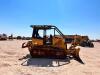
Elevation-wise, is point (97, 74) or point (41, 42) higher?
point (41, 42)

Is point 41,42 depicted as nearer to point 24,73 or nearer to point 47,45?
point 47,45

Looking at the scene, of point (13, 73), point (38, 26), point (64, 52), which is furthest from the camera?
point (38, 26)

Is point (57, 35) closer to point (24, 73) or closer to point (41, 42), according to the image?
point (41, 42)

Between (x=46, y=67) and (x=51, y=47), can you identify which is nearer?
(x=46, y=67)

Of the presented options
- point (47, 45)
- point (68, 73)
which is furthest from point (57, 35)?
point (68, 73)

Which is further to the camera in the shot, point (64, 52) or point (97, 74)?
point (64, 52)

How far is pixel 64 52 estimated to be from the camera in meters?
17.9

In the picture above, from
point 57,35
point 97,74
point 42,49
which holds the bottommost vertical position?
point 97,74

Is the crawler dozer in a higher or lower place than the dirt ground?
higher

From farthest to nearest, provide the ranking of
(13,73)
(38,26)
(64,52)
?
(38,26) < (64,52) < (13,73)

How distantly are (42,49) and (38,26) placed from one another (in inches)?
91.0

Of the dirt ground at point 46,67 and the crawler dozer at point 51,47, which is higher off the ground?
the crawler dozer at point 51,47

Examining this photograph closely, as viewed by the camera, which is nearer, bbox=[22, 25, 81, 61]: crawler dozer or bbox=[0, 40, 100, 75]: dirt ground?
bbox=[0, 40, 100, 75]: dirt ground

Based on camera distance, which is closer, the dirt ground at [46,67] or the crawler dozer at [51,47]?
the dirt ground at [46,67]
